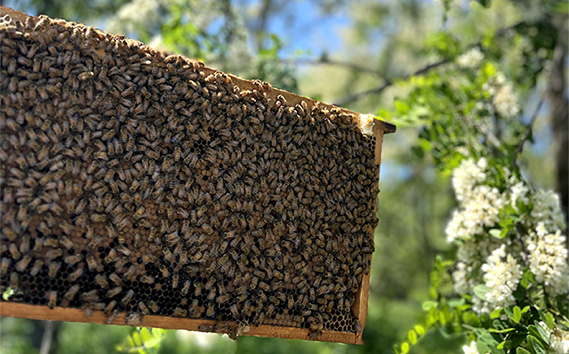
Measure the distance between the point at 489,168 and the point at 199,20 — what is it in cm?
379

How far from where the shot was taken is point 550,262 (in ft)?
11.4

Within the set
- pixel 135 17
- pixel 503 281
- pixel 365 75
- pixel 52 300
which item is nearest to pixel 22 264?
pixel 52 300

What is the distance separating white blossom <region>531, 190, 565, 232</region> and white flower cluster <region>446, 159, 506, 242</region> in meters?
0.25

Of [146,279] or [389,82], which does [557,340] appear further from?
[389,82]

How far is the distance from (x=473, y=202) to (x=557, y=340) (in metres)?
1.17

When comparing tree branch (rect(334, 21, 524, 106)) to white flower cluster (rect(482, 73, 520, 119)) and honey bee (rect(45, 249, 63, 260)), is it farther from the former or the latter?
honey bee (rect(45, 249, 63, 260))

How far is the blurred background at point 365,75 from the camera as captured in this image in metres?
5.75

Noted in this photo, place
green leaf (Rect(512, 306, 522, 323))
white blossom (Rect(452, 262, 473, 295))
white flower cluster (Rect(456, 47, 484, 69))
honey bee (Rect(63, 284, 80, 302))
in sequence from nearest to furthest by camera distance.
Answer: honey bee (Rect(63, 284, 80, 302)) < green leaf (Rect(512, 306, 522, 323)) < white blossom (Rect(452, 262, 473, 295)) < white flower cluster (Rect(456, 47, 484, 69))

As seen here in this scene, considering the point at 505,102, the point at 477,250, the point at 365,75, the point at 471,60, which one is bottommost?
the point at 477,250

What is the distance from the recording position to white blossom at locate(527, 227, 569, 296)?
345cm

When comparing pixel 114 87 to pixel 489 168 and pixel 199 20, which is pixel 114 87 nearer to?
pixel 489 168

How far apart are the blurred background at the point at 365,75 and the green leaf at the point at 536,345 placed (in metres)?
1.13

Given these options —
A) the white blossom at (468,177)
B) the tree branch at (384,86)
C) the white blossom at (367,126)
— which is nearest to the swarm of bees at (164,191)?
the white blossom at (367,126)

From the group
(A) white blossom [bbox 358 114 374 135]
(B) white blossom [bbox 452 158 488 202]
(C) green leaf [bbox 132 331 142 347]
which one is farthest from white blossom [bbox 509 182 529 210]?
(C) green leaf [bbox 132 331 142 347]
